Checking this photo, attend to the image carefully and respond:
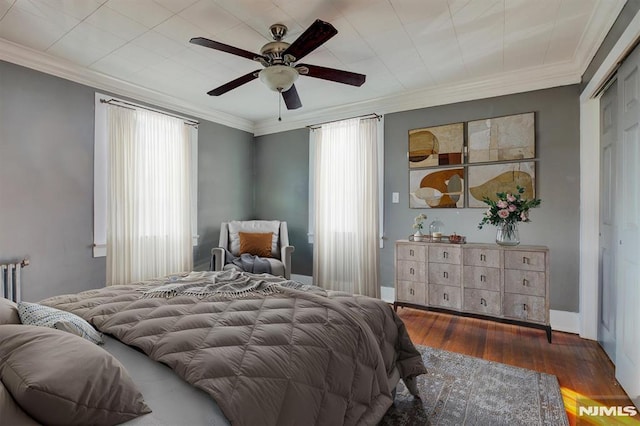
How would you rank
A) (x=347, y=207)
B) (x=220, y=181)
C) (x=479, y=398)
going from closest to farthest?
(x=479, y=398), (x=347, y=207), (x=220, y=181)

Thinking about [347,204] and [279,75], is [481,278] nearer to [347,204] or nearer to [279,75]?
[347,204]

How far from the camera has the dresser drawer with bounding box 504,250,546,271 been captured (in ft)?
9.03

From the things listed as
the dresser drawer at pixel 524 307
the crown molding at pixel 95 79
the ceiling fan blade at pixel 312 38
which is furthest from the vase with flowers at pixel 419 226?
the crown molding at pixel 95 79

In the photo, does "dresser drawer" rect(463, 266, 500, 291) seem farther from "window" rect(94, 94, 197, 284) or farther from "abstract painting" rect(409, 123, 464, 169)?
"window" rect(94, 94, 197, 284)

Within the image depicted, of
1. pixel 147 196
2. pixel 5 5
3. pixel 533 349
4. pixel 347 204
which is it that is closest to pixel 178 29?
pixel 5 5

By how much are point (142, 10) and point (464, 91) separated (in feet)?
10.2

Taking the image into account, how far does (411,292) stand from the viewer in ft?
10.9

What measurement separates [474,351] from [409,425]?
3.97 ft

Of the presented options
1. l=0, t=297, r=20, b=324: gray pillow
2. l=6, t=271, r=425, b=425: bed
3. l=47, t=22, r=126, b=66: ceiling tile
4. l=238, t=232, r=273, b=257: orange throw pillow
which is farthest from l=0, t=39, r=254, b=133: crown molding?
l=0, t=297, r=20, b=324: gray pillow

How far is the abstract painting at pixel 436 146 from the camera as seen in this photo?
355cm

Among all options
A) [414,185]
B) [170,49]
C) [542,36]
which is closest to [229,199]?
[170,49]

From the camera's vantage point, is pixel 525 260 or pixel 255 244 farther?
pixel 255 244

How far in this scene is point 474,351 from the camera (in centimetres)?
260

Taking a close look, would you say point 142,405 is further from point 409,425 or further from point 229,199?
point 229,199
